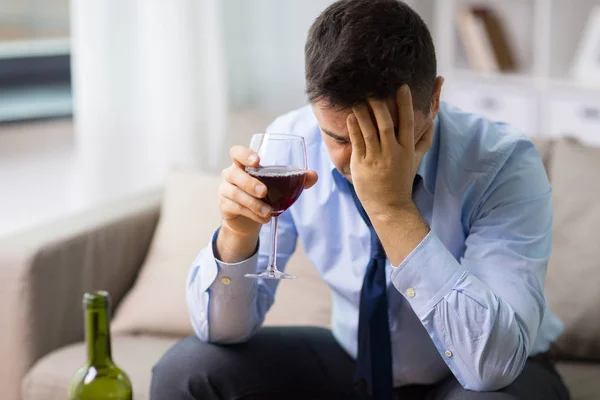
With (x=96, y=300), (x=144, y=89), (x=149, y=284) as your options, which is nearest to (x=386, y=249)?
(x=96, y=300)

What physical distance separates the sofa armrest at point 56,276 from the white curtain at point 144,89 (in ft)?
1.96

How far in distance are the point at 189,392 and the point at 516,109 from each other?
259cm

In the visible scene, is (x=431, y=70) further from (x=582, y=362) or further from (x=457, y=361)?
(x=582, y=362)

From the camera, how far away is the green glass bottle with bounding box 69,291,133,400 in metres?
1.17

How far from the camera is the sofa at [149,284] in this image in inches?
75.9

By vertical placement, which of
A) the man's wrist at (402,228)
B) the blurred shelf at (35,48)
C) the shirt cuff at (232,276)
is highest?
the blurred shelf at (35,48)

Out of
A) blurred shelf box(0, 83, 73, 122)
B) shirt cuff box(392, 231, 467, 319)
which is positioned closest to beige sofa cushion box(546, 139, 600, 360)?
shirt cuff box(392, 231, 467, 319)

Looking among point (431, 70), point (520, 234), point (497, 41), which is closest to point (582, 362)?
A: point (520, 234)

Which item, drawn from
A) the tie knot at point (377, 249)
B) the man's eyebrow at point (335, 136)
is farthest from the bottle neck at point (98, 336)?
the tie knot at point (377, 249)

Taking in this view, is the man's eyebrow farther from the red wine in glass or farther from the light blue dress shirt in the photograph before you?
the light blue dress shirt

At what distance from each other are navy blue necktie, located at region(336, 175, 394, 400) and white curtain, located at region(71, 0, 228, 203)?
149cm

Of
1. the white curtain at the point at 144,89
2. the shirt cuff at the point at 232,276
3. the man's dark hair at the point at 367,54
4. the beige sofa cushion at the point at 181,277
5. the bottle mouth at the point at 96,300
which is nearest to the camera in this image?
the bottle mouth at the point at 96,300

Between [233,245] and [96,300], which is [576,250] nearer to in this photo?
[233,245]

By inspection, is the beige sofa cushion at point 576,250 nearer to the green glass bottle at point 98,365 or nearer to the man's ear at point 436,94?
the man's ear at point 436,94
